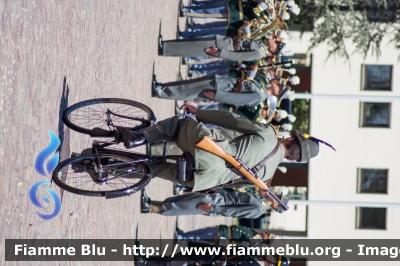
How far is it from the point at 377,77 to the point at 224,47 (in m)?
13.5

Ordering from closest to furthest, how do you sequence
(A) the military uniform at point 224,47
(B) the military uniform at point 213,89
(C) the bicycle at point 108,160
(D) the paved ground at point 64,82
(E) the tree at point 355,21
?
(D) the paved ground at point 64,82
(C) the bicycle at point 108,160
(B) the military uniform at point 213,89
(A) the military uniform at point 224,47
(E) the tree at point 355,21

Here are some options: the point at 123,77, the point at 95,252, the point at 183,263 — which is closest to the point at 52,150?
the point at 95,252

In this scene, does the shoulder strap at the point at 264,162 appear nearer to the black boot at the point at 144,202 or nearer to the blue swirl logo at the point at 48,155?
the blue swirl logo at the point at 48,155

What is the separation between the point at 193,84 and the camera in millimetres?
11719

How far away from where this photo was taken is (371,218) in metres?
24.0

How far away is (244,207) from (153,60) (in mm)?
3367

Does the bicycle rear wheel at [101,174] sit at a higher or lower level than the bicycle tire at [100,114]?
lower

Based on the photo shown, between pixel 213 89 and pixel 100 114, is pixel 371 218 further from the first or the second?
pixel 100 114

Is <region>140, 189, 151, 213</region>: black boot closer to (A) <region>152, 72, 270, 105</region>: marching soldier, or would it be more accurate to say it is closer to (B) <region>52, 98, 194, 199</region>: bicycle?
(A) <region>152, 72, 270, 105</region>: marching soldier

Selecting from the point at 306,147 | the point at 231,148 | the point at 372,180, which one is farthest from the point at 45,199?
the point at 372,180

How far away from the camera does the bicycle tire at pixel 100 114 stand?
25.2 ft

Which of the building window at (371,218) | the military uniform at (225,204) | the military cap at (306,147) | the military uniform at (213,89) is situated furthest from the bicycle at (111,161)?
the building window at (371,218)

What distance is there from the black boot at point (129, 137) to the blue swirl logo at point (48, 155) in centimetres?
67

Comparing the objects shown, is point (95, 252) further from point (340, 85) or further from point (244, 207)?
point (340, 85)
